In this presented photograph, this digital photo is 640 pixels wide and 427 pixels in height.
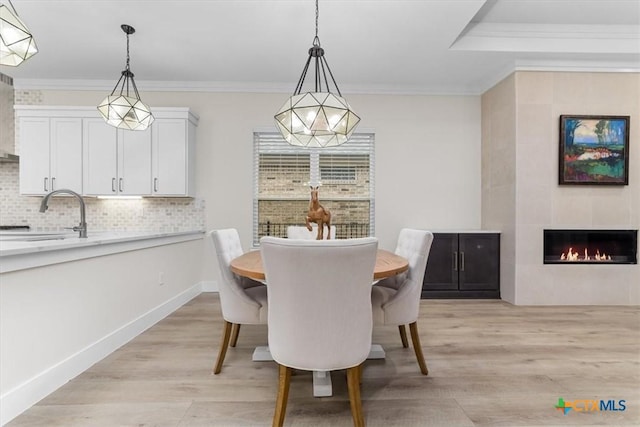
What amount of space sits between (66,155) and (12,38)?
2.39 metres

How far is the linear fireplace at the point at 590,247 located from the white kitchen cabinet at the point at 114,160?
4.64 meters

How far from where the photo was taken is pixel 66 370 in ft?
6.44

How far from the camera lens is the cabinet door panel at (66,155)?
3857 millimetres

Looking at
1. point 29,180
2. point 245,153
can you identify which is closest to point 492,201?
point 245,153

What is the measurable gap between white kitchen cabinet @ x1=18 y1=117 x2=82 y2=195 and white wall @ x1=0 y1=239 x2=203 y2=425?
178cm

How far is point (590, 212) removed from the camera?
3699 millimetres

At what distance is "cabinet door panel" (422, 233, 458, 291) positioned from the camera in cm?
396

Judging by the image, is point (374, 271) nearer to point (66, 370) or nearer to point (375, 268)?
point (375, 268)

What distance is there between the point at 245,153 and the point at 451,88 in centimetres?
278

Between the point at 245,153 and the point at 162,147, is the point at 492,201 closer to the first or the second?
the point at 245,153

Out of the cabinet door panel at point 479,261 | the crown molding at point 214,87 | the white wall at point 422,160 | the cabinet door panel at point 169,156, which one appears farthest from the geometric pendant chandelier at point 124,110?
the cabinet door panel at point 479,261

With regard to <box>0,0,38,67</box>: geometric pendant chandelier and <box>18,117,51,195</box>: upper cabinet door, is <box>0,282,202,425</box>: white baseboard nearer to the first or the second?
<box>0,0,38,67</box>: geometric pendant chandelier

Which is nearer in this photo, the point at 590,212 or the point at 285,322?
the point at 285,322

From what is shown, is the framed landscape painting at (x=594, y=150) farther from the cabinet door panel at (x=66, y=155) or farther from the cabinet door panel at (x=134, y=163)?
the cabinet door panel at (x=66, y=155)
